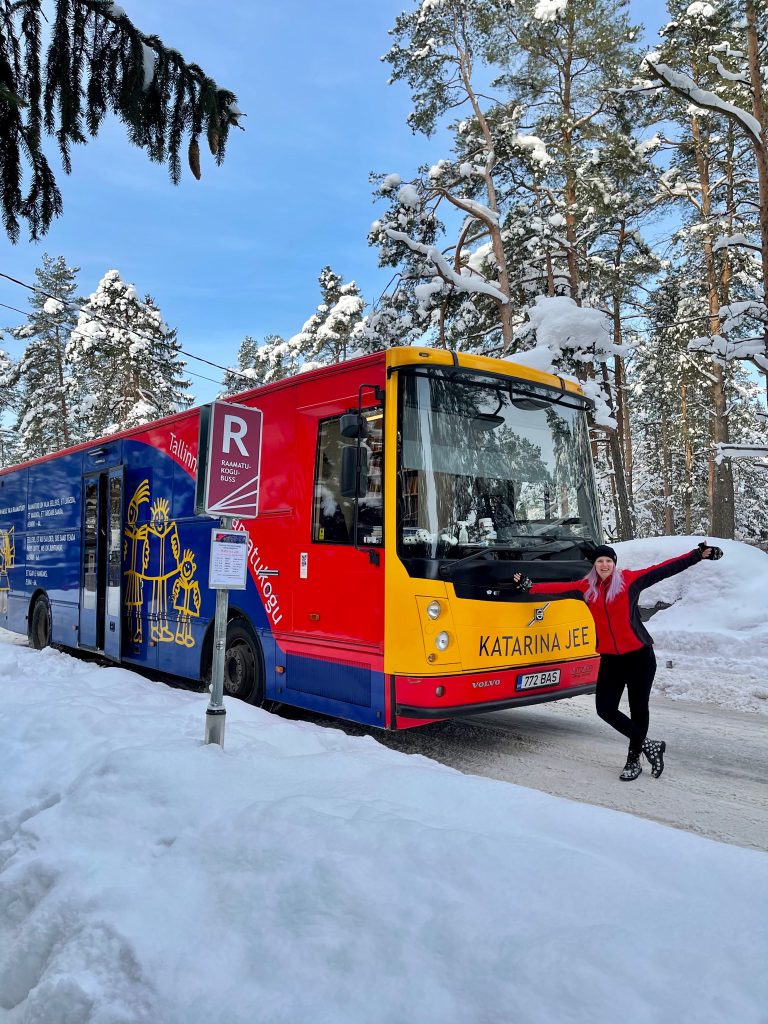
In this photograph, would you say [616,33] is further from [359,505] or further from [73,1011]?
[73,1011]

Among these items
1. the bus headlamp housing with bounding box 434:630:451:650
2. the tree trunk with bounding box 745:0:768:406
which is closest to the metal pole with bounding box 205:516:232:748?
the bus headlamp housing with bounding box 434:630:451:650

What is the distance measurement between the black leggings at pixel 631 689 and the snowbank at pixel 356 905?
1.77 meters

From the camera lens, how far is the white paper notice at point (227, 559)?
485 centimetres

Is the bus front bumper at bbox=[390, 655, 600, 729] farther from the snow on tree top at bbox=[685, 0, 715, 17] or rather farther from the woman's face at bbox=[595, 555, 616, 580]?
the snow on tree top at bbox=[685, 0, 715, 17]

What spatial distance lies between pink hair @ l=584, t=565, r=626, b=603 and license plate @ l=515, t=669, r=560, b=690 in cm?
89

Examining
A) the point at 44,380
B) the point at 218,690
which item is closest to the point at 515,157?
the point at 218,690

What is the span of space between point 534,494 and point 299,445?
2.08 metres

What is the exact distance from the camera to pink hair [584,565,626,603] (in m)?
5.22

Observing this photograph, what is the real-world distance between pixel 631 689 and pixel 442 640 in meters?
1.41

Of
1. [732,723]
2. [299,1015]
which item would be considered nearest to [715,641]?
[732,723]

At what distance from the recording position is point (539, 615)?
19.4 ft

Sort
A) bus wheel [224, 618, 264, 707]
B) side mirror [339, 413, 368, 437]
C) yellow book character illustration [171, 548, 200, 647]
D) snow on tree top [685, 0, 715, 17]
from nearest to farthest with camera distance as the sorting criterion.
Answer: side mirror [339, 413, 368, 437]
bus wheel [224, 618, 264, 707]
yellow book character illustration [171, 548, 200, 647]
snow on tree top [685, 0, 715, 17]

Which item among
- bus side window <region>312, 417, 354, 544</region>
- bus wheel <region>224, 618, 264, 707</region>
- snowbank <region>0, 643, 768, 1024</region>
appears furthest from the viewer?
bus wheel <region>224, 618, 264, 707</region>

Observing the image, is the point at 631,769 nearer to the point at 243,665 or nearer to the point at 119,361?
the point at 243,665
